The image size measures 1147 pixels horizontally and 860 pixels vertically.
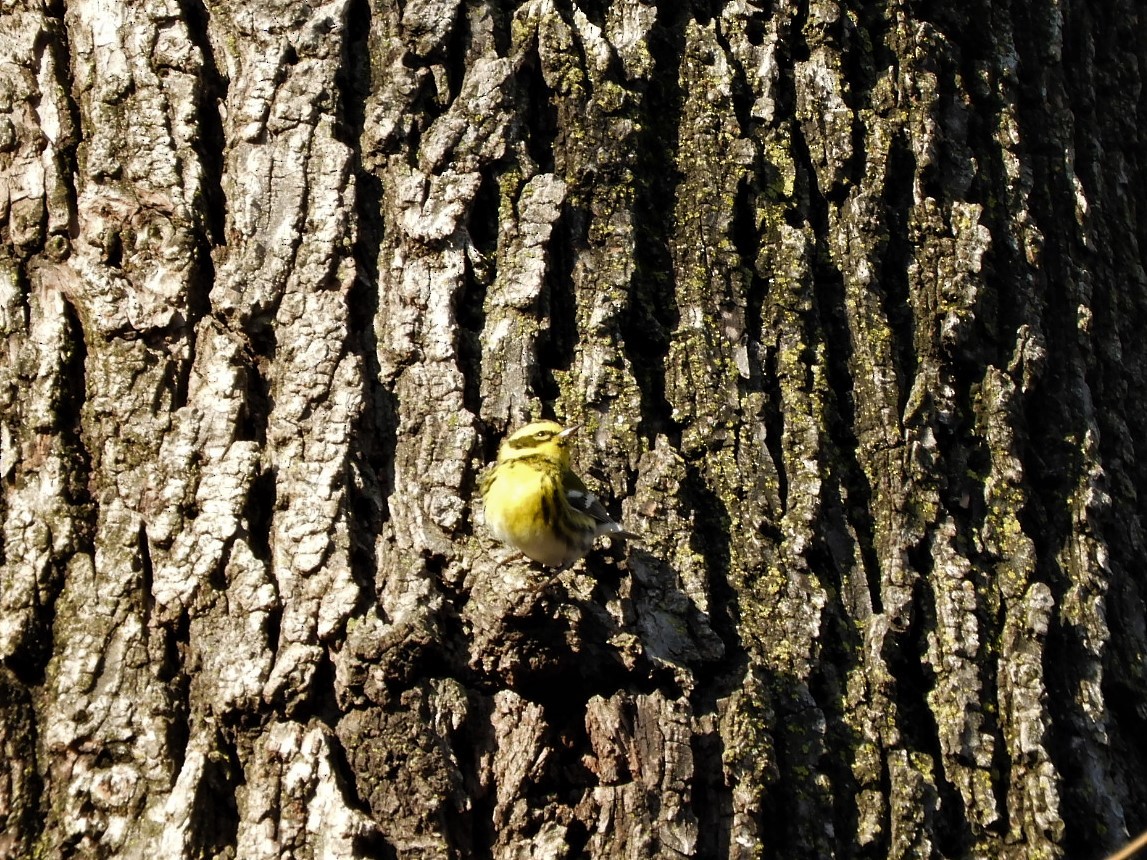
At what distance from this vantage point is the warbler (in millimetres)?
2439

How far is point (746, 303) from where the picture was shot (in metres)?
2.65

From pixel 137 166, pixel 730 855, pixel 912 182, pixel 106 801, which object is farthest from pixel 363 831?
pixel 912 182

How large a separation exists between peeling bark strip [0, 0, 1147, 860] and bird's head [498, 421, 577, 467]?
5 cm

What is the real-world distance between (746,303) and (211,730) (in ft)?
4.92

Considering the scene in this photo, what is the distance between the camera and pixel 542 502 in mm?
2516

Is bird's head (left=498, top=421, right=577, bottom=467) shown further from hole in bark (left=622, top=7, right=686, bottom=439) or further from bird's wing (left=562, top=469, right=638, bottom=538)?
hole in bark (left=622, top=7, right=686, bottom=439)

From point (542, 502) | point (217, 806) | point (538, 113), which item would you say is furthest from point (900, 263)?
point (217, 806)

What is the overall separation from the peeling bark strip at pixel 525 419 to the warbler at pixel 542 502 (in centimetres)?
5

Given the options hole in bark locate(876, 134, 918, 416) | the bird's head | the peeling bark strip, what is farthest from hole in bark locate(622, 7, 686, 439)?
hole in bark locate(876, 134, 918, 416)

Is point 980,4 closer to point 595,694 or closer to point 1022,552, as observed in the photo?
point 1022,552

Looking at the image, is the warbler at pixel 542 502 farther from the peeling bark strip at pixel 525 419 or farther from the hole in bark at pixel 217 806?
the hole in bark at pixel 217 806

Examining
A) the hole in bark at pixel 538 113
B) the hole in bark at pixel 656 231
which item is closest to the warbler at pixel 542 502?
the hole in bark at pixel 656 231

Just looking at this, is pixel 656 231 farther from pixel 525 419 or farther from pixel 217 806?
pixel 217 806

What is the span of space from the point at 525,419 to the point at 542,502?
195 mm
